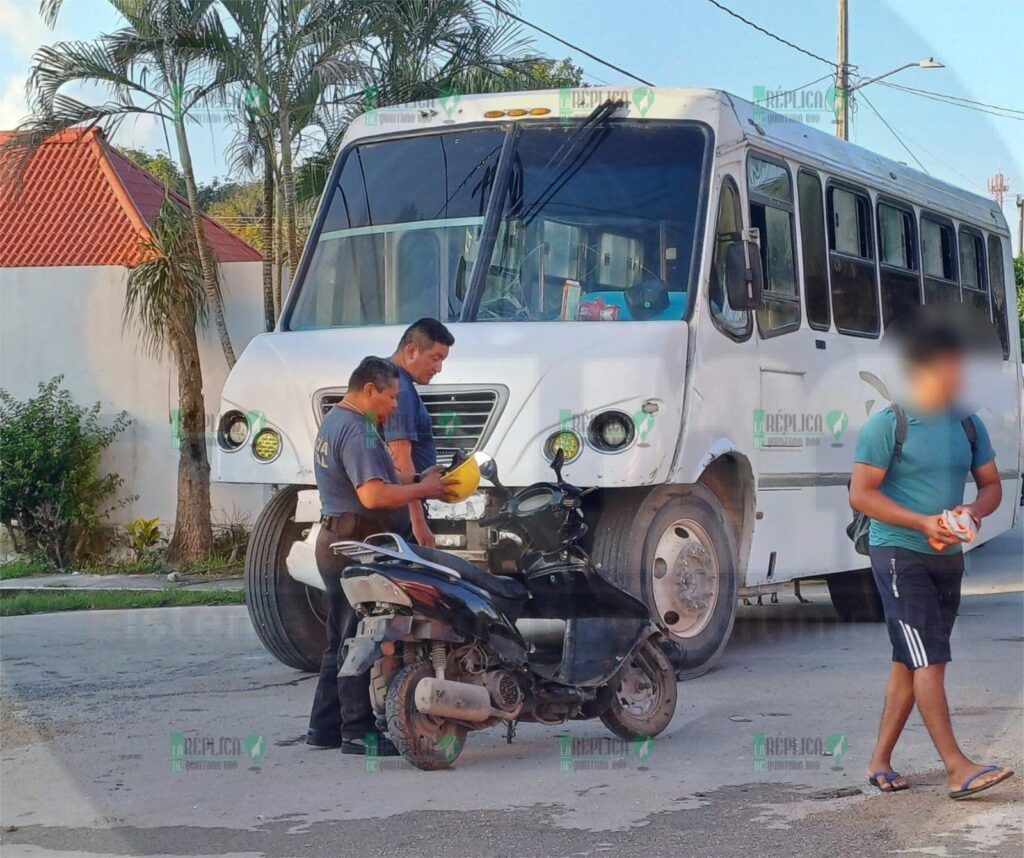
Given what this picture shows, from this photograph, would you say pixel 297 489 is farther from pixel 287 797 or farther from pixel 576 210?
pixel 287 797

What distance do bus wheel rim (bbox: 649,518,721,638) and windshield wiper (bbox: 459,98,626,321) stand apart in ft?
5.37

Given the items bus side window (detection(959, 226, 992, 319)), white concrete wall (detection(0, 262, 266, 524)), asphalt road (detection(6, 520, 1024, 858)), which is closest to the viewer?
asphalt road (detection(6, 520, 1024, 858))

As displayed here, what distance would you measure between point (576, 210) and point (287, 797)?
3.92 meters

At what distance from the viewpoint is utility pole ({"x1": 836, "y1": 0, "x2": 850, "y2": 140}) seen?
24078 millimetres

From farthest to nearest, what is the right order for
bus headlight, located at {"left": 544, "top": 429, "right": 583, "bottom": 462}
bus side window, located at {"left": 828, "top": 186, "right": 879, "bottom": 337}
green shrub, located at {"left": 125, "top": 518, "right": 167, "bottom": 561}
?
green shrub, located at {"left": 125, "top": 518, "right": 167, "bottom": 561} → bus side window, located at {"left": 828, "top": 186, "right": 879, "bottom": 337} → bus headlight, located at {"left": 544, "top": 429, "right": 583, "bottom": 462}

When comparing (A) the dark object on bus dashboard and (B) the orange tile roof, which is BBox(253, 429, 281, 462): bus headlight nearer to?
(A) the dark object on bus dashboard

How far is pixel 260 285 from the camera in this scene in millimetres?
16531

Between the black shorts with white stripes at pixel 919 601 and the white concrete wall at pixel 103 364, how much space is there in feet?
39.4

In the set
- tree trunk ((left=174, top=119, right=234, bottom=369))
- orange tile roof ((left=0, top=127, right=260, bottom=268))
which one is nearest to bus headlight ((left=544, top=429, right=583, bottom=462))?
tree trunk ((left=174, top=119, right=234, bottom=369))

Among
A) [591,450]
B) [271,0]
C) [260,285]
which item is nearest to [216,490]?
[260,285]

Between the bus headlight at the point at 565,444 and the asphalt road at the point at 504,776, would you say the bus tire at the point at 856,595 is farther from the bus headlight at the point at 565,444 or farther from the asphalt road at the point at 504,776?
the bus headlight at the point at 565,444

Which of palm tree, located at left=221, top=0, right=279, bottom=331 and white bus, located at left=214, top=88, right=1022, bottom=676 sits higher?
palm tree, located at left=221, top=0, right=279, bottom=331

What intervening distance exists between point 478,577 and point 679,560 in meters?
2.04

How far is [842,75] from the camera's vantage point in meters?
24.5
